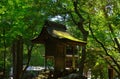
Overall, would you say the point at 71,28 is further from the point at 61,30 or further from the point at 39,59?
the point at 39,59

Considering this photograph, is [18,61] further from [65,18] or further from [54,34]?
[54,34]

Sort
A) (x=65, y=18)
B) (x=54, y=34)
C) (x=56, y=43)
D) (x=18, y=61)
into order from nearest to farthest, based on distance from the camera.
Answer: (x=56, y=43)
(x=54, y=34)
(x=18, y=61)
(x=65, y=18)

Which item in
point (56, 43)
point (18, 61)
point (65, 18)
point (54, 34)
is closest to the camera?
point (56, 43)

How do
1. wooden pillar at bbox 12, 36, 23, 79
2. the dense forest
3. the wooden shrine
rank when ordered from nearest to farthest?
the wooden shrine
the dense forest
wooden pillar at bbox 12, 36, 23, 79

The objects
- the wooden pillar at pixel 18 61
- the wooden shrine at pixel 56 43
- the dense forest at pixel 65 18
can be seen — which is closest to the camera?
the wooden shrine at pixel 56 43

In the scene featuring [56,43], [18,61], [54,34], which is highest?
[54,34]

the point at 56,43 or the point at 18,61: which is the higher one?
the point at 56,43

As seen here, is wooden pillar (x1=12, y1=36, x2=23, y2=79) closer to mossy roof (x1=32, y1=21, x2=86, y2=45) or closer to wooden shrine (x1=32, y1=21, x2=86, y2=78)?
mossy roof (x1=32, y1=21, x2=86, y2=45)

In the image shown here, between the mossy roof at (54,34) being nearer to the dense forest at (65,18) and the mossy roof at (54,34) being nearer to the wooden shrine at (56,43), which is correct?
the wooden shrine at (56,43)

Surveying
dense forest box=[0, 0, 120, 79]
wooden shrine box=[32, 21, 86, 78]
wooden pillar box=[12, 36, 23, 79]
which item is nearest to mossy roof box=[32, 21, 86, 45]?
wooden shrine box=[32, 21, 86, 78]

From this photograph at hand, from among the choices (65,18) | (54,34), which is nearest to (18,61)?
(65,18)

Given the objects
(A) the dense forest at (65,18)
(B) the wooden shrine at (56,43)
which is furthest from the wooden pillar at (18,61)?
(B) the wooden shrine at (56,43)

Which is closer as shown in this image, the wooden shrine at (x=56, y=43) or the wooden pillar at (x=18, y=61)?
the wooden shrine at (x=56, y=43)

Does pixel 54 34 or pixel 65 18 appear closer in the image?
pixel 54 34
